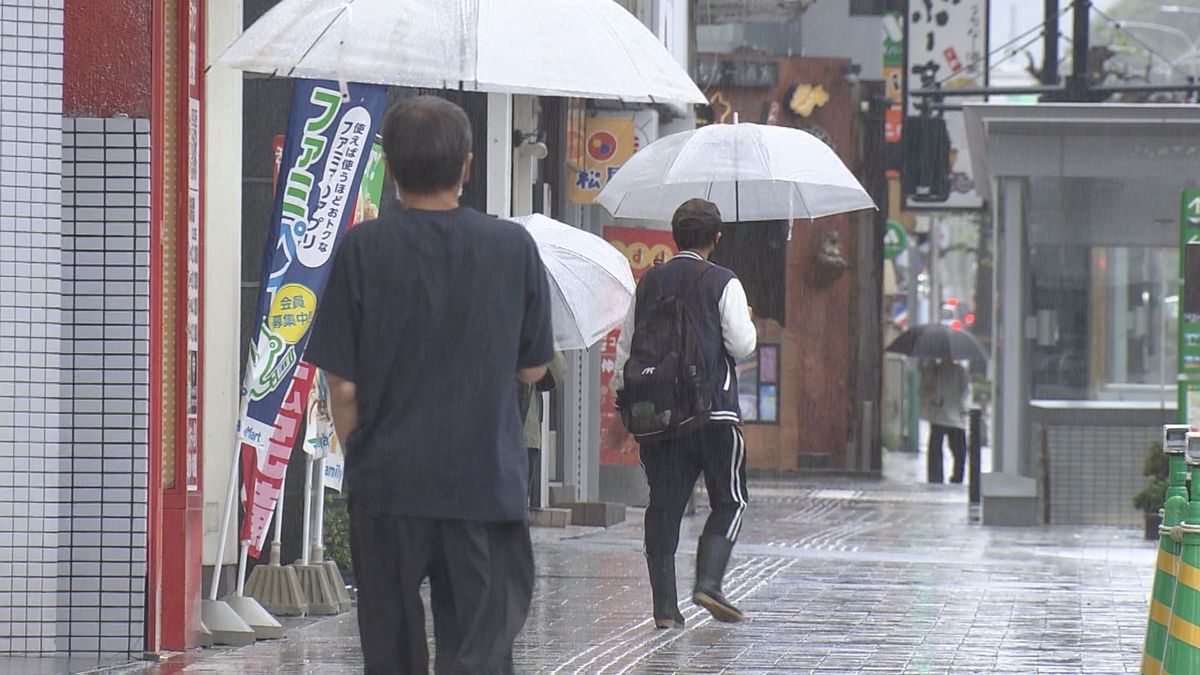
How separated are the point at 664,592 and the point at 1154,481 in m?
9.17

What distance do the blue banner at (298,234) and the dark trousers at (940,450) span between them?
62.2 ft

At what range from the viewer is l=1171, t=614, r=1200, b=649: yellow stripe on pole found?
21.5 ft

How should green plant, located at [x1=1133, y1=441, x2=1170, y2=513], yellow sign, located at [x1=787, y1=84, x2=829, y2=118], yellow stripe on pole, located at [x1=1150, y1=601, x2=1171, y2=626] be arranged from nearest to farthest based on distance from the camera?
yellow stripe on pole, located at [x1=1150, y1=601, x2=1171, y2=626] < green plant, located at [x1=1133, y1=441, x2=1170, y2=513] < yellow sign, located at [x1=787, y1=84, x2=829, y2=118]

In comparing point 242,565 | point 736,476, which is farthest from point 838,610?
point 242,565

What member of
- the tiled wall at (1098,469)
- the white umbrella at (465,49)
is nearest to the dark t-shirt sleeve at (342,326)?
the white umbrella at (465,49)

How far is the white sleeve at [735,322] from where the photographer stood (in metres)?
8.66

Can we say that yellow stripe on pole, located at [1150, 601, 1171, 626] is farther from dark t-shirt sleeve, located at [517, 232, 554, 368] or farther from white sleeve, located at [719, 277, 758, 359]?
dark t-shirt sleeve, located at [517, 232, 554, 368]

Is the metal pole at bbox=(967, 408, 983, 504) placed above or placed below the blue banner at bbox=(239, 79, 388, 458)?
below

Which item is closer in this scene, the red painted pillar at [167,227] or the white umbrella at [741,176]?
the red painted pillar at [167,227]

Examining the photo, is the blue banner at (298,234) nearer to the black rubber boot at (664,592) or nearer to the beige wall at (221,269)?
the beige wall at (221,269)

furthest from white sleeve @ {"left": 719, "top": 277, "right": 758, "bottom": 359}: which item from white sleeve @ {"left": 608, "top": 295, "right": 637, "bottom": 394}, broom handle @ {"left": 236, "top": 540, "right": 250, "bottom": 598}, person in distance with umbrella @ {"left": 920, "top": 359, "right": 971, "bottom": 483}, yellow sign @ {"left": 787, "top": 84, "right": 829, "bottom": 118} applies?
yellow sign @ {"left": 787, "top": 84, "right": 829, "bottom": 118}

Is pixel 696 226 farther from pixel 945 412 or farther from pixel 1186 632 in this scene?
pixel 945 412

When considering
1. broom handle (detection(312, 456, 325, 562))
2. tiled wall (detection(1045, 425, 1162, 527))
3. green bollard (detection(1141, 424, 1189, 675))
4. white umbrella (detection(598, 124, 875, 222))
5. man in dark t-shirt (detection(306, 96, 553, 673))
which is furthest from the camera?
tiled wall (detection(1045, 425, 1162, 527))

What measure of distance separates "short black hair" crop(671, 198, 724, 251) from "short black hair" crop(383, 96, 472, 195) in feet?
14.6
